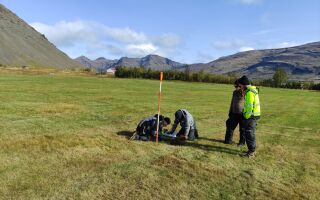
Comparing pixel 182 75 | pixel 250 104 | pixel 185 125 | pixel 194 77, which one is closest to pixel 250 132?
pixel 250 104

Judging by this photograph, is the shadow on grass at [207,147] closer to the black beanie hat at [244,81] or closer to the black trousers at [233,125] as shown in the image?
the black trousers at [233,125]

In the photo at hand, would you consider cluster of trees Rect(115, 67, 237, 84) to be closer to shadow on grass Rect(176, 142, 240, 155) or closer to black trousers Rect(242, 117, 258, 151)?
shadow on grass Rect(176, 142, 240, 155)

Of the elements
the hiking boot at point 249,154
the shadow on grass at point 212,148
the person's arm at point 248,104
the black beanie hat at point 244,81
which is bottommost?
the shadow on grass at point 212,148

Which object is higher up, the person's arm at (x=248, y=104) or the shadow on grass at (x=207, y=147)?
the person's arm at (x=248, y=104)

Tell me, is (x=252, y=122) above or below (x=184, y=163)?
above

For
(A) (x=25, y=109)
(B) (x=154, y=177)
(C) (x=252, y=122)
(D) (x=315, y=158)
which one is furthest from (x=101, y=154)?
(A) (x=25, y=109)

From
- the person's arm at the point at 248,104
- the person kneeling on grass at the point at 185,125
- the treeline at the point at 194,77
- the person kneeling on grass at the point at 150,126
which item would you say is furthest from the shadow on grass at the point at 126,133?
the treeline at the point at 194,77

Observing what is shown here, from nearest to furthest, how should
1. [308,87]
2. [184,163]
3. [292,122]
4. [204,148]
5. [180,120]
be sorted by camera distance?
[184,163], [204,148], [180,120], [292,122], [308,87]

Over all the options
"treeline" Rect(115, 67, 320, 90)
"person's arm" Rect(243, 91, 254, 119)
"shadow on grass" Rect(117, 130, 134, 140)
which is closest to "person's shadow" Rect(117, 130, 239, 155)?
"shadow on grass" Rect(117, 130, 134, 140)

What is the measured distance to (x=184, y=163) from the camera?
38.1 ft

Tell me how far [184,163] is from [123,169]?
209 centimetres

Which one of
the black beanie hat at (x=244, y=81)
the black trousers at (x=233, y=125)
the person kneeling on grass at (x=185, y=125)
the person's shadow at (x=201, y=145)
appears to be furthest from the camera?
the black trousers at (x=233, y=125)

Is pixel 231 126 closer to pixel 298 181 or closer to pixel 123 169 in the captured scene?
pixel 298 181

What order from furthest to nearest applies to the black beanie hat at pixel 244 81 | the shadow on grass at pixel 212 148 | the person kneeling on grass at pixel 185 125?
the person kneeling on grass at pixel 185 125, the shadow on grass at pixel 212 148, the black beanie hat at pixel 244 81
